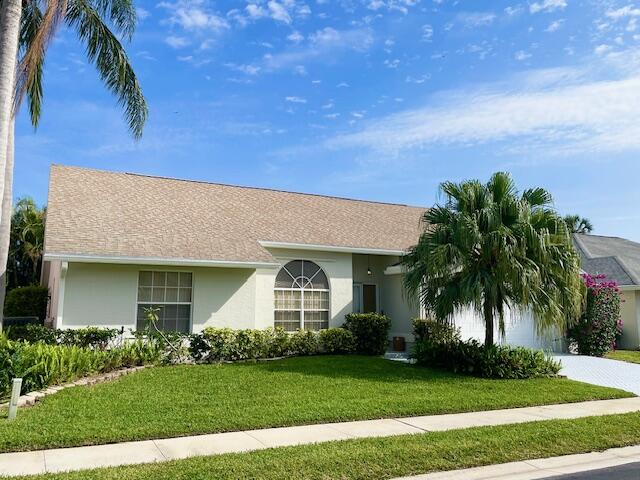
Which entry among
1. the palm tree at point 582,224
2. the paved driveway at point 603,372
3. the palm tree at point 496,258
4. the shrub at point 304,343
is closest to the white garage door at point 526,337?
the paved driveway at point 603,372

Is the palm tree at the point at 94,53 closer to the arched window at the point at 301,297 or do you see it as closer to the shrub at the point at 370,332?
the arched window at the point at 301,297

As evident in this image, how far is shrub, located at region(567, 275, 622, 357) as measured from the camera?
60.6ft

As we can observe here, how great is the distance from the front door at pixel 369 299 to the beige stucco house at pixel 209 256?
39 mm

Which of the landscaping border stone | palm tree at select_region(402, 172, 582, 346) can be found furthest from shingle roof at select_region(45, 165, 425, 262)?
palm tree at select_region(402, 172, 582, 346)

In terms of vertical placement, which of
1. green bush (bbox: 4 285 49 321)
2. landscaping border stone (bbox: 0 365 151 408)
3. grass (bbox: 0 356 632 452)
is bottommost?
grass (bbox: 0 356 632 452)

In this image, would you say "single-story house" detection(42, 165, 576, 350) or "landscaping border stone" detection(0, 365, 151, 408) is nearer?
"landscaping border stone" detection(0, 365, 151, 408)

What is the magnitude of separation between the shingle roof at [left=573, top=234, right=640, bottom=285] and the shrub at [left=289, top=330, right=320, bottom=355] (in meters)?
13.8

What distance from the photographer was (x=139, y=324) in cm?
1423

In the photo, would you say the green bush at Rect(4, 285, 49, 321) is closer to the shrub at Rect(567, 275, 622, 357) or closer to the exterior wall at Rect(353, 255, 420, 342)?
the exterior wall at Rect(353, 255, 420, 342)

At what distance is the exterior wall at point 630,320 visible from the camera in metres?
20.6

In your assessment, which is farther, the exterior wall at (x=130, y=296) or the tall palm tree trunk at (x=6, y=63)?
the exterior wall at (x=130, y=296)

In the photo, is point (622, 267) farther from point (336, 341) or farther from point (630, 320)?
point (336, 341)

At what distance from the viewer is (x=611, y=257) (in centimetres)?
2355

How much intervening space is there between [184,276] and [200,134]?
5549 millimetres
